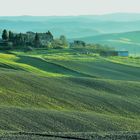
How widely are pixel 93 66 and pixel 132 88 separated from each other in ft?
79.7

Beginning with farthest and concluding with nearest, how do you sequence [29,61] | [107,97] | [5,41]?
1. [5,41]
2. [29,61]
3. [107,97]

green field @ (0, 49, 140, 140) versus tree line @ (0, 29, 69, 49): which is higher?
tree line @ (0, 29, 69, 49)

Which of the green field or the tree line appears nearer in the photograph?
the green field

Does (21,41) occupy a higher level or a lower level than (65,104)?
higher

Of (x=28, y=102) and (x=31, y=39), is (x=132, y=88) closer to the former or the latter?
(x=28, y=102)

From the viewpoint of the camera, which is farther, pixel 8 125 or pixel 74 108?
pixel 74 108

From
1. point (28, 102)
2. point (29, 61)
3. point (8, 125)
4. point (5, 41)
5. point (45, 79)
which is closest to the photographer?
point (8, 125)

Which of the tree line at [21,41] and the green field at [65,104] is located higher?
the tree line at [21,41]

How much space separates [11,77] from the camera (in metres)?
53.8

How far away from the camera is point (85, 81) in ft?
193

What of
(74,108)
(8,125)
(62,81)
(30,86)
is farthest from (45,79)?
(8,125)

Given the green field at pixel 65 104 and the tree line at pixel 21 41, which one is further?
the tree line at pixel 21 41

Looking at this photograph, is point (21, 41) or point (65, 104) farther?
point (21, 41)

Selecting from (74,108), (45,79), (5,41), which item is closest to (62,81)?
(45,79)
